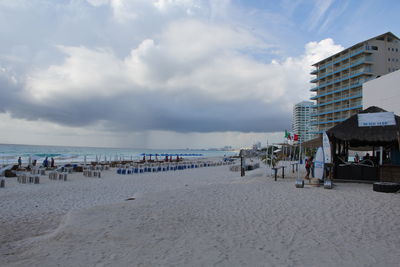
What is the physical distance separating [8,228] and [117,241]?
2964 mm

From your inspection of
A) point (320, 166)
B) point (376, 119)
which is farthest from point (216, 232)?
point (376, 119)

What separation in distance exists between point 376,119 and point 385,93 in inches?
681

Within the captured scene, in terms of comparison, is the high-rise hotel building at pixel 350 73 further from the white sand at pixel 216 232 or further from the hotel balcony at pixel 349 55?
the white sand at pixel 216 232

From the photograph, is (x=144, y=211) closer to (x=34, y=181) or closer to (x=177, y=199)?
(x=177, y=199)

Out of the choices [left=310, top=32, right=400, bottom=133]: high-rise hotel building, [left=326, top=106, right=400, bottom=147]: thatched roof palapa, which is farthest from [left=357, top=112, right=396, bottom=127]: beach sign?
[left=310, top=32, right=400, bottom=133]: high-rise hotel building

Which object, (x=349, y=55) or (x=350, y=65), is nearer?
(x=350, y=65)

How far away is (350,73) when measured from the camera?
54.5 m

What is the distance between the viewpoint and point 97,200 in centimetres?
909

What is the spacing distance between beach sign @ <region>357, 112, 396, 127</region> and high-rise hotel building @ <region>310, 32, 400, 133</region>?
1700 inches

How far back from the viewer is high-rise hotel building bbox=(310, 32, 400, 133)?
169ft

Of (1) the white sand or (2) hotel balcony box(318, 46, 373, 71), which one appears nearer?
(1) the white sand

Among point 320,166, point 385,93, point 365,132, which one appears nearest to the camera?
point 320,166

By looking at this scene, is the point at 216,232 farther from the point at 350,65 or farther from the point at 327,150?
the point at 350,65

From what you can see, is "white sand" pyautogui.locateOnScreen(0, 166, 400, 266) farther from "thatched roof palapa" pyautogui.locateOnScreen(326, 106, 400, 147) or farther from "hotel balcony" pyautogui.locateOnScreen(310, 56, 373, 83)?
"hotel balcony" pyautogui.locateOnScreen(310, 56, 373, 83)
